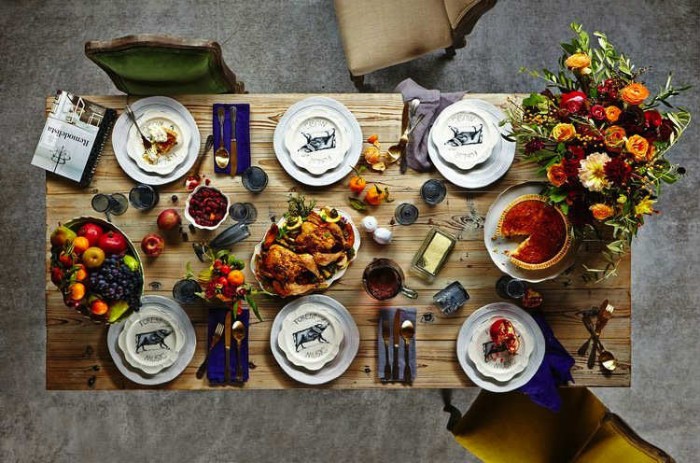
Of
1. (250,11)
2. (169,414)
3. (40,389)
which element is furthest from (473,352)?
(40,389)

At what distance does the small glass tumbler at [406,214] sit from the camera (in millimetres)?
2061

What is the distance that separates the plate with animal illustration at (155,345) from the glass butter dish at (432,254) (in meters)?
0.82

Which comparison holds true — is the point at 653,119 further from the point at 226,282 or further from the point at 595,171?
the point at 226,282

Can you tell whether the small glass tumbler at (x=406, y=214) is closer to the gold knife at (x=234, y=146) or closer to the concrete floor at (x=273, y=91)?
the gold knife at (x=234, y=146)

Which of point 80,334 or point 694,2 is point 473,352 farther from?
point 694,2

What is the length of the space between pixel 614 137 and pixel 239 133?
1208 millimetres

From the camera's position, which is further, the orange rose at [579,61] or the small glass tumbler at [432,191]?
the small glass tumbler at [432,191]

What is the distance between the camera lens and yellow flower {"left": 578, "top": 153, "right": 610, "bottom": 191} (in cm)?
161

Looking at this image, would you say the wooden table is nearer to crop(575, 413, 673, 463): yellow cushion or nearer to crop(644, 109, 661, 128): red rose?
crop(575, 413, 673, 463): yellow cushion

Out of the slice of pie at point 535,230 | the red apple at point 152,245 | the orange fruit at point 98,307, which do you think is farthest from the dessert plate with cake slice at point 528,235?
the orange fruit at point 98,307

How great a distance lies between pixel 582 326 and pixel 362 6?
158 cm

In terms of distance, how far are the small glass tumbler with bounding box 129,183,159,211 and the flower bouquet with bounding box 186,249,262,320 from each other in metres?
0.33

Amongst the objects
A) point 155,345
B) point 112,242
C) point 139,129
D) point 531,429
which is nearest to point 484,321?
point 531,429

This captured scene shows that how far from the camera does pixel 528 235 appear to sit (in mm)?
1943
